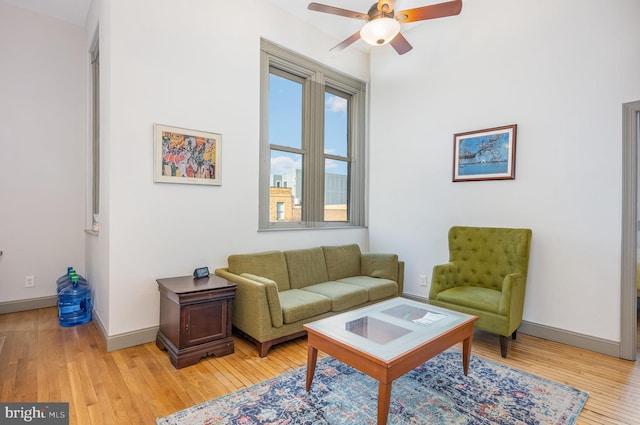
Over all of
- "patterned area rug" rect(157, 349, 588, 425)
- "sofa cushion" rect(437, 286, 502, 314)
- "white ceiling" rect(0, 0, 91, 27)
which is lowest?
"patterned area rug" rect(157, 349, 588, 425)

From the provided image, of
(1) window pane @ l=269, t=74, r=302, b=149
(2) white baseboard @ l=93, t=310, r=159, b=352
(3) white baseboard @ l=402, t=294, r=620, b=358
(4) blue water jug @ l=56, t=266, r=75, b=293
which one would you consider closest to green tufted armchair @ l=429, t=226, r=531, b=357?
(3) white baseboard @ l=402, t=294, r=620, b=358

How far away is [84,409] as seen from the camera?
6.30 feet

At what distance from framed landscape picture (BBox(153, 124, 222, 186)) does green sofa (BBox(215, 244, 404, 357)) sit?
35.2 inches

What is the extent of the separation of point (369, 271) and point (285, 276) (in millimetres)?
1211

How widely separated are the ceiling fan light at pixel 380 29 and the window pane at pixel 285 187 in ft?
5.73

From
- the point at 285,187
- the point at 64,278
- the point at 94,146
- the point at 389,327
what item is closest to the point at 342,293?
the point at 389,327

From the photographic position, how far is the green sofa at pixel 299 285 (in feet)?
8.98

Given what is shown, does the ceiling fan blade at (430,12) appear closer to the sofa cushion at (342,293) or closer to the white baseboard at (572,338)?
the sofa cushion at (342,293)

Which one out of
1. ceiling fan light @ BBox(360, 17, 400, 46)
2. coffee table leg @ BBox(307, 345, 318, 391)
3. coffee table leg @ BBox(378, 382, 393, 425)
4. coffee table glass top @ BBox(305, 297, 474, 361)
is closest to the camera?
coffee table leg @ BBox(378, 382, 393, 425)

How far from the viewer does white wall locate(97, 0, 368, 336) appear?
9.04 ft

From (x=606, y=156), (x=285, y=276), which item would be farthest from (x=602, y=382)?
(x=285, y=276)

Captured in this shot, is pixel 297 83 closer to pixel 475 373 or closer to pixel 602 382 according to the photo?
pixel 475 373

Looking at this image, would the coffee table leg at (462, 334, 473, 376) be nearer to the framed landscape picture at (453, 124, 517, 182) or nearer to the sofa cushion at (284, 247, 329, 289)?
the sofa cushion at (284, 247, 329, 289)

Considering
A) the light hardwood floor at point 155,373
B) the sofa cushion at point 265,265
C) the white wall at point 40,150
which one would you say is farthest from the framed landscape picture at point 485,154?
the white wall at point 40,150
